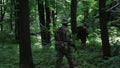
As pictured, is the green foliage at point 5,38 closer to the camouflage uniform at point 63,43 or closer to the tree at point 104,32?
the tree at point 104,32

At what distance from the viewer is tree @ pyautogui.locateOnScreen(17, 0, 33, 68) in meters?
11.0

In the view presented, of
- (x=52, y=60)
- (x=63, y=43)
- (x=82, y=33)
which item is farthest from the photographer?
(x=82, y=33)

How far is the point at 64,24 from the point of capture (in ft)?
34.5

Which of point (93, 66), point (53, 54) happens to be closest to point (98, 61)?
point (93, 66)

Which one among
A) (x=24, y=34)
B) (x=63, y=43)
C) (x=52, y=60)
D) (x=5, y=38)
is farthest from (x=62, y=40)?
(x=5, y=38)

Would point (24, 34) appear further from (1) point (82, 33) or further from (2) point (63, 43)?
(1) point (82, 33)

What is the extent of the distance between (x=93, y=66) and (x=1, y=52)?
21.2ft

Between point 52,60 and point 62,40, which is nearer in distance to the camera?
point 62,40

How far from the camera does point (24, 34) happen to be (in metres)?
11.1

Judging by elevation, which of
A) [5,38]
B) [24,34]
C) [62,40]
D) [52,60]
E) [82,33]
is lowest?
[5,38]

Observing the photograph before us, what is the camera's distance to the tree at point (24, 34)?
36.0 feet

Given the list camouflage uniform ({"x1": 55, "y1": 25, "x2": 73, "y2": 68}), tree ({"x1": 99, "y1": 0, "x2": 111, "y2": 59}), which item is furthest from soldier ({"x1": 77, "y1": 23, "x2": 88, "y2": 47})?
camouflage uniform ({"x1": 55, "y1": 25, "x2": 73, "y2": 68})

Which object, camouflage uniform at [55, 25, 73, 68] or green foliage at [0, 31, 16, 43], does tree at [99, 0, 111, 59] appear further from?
green foliage at [0, 31, 16, 43]

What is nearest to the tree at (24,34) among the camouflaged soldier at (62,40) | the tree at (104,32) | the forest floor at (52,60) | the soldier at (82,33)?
the forest floor at (52,60)
